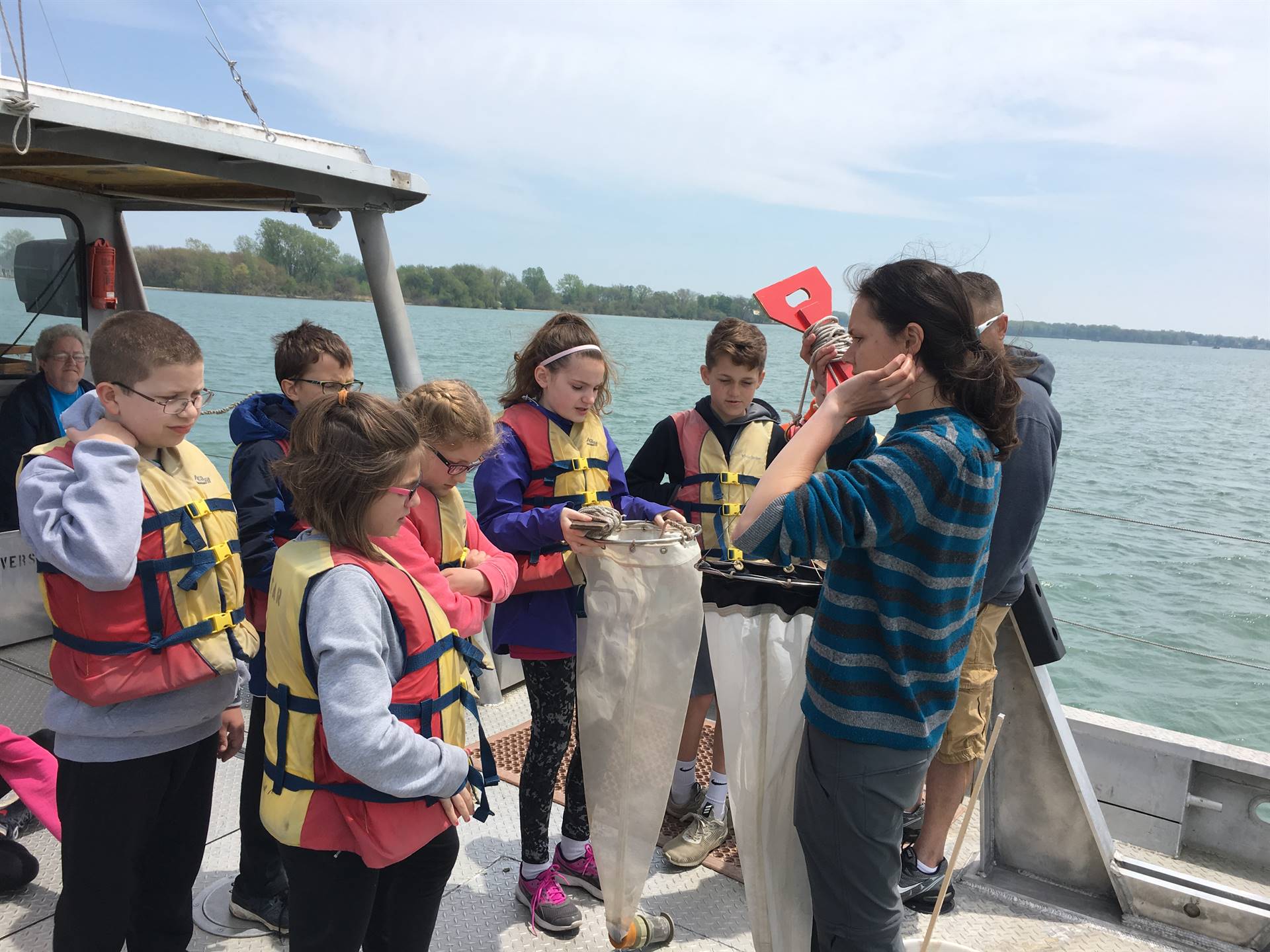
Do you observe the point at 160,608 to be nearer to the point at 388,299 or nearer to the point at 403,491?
the point at 403,491

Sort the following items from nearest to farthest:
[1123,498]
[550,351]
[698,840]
A: [550,351], [698,840], [1123,498]

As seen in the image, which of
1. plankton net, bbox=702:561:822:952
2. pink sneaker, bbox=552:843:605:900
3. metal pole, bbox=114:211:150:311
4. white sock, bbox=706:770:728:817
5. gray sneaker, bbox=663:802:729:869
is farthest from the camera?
metal pole, bbox=114:211:150:311

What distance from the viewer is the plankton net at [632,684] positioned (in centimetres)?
216

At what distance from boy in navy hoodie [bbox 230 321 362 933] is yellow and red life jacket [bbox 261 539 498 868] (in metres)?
0.68

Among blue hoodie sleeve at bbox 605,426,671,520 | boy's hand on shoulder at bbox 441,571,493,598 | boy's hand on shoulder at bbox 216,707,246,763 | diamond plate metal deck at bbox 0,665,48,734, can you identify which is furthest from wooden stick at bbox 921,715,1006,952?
diamond plate metal deck at bbox 0,665,48,734

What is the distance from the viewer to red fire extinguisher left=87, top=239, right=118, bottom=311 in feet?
16.3

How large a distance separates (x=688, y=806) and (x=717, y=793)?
5.1 inches

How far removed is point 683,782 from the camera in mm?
3242

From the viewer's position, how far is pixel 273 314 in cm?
5141

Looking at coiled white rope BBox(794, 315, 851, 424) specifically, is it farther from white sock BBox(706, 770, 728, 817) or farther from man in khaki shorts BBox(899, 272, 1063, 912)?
white sock BBox(706, 770, 728, 817)

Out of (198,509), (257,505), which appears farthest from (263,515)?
(198,509)

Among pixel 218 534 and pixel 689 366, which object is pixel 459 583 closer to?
pixel 218 534

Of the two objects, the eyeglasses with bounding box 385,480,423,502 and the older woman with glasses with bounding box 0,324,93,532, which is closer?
the eyeglasses with bounding box 385,480,423,502

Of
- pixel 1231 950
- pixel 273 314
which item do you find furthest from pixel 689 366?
pixel 1231 950
